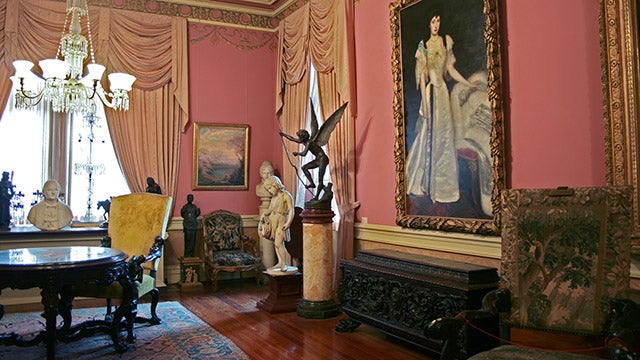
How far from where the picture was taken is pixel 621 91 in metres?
2.89

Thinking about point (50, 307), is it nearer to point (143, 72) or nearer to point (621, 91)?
point (621, 91)

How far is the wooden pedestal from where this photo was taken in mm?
5336

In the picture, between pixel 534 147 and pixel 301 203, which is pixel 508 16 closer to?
pixel 534 147

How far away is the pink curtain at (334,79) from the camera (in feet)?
18.6

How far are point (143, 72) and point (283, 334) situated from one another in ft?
14.2

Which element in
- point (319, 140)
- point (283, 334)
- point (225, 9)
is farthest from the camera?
point (225, 9)

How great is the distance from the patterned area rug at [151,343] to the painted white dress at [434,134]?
84.3 inches

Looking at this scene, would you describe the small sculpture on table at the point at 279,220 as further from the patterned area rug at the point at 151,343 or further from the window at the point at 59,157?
the window at the point at 59,157

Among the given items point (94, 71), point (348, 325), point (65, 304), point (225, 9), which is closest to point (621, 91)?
point (348, 325)

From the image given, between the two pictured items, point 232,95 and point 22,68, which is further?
point 232,95

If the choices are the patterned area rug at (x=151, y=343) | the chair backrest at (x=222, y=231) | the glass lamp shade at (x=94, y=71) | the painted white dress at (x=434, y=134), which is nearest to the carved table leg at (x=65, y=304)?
the patterned area rug at (x=151, y=343)

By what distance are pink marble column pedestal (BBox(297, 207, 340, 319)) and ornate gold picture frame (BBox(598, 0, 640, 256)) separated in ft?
9.11

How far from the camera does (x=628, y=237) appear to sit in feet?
8.01

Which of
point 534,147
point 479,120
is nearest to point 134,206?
point 479,120
